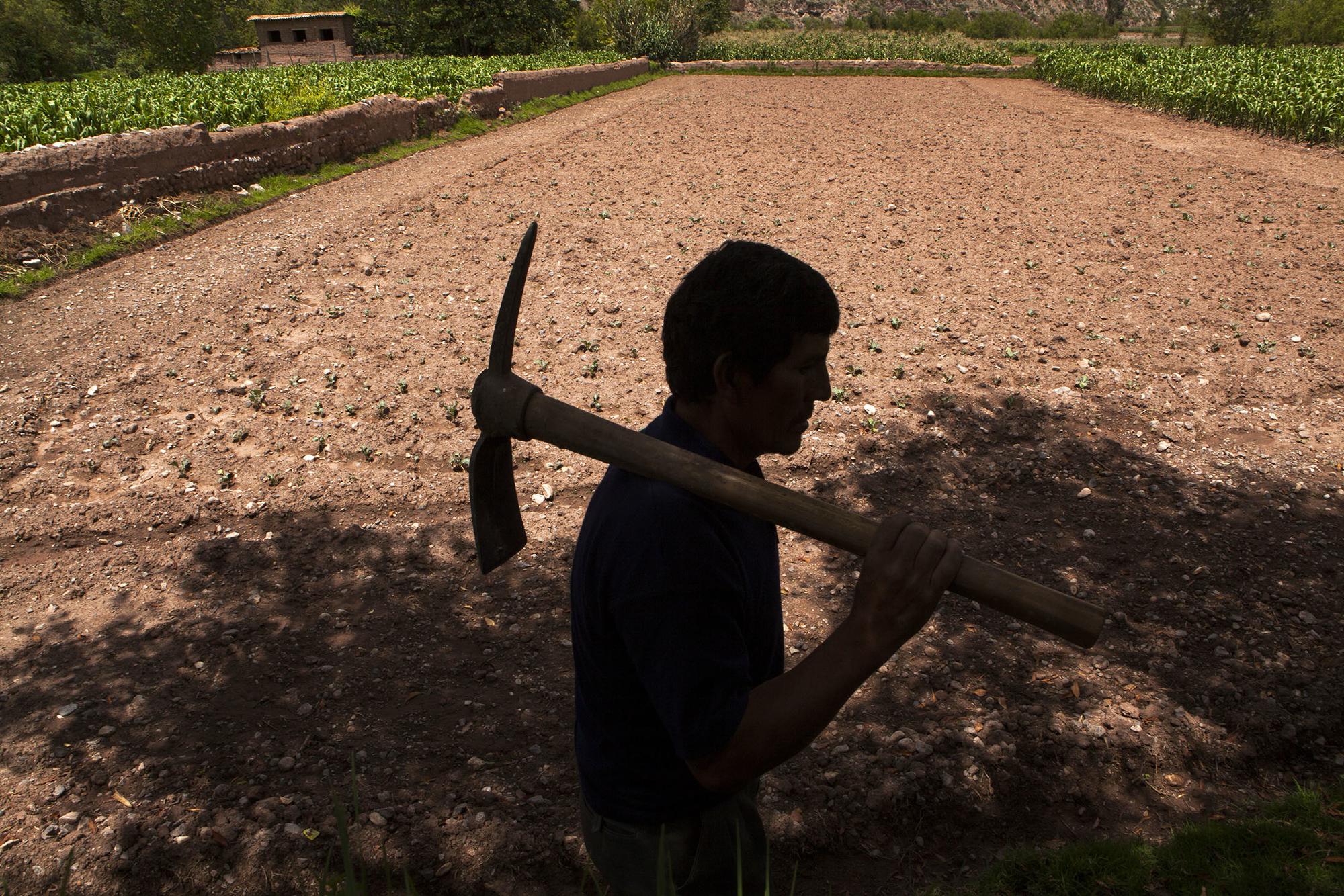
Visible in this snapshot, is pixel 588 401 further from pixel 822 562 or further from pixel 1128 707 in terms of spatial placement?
pixel 1128 707

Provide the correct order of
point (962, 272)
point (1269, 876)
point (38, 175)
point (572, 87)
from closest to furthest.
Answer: point (1269, 876) → point (962, 272) → point (38, 175) → point (572, 87)

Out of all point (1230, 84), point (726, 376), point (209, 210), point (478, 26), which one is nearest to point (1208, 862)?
point (726, 376)

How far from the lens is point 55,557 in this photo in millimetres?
4516

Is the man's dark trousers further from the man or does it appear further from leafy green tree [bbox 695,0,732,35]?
leafy green tree [bbox 695,0,732,35]

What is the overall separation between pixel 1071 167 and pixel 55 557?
12825 mm

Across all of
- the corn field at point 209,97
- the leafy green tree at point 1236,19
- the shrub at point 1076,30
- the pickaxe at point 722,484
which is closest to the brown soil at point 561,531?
the pickaxe at point 722,484

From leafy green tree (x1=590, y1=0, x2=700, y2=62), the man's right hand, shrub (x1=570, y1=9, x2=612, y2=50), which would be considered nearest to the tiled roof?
shrub (x1=570, y1=9, x2=612, y2=50)

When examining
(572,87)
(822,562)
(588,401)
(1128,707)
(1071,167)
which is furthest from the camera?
(572,87)

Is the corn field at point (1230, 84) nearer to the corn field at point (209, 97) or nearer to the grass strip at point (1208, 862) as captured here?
the corn field at point (209, 97)

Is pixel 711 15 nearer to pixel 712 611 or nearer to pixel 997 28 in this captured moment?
pixel 997 28

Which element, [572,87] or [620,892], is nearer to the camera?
[620,892]

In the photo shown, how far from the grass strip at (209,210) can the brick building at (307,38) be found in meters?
37.1

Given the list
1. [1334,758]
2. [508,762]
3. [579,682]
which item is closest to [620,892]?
[579,682]

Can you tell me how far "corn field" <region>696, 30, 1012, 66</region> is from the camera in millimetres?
37812
